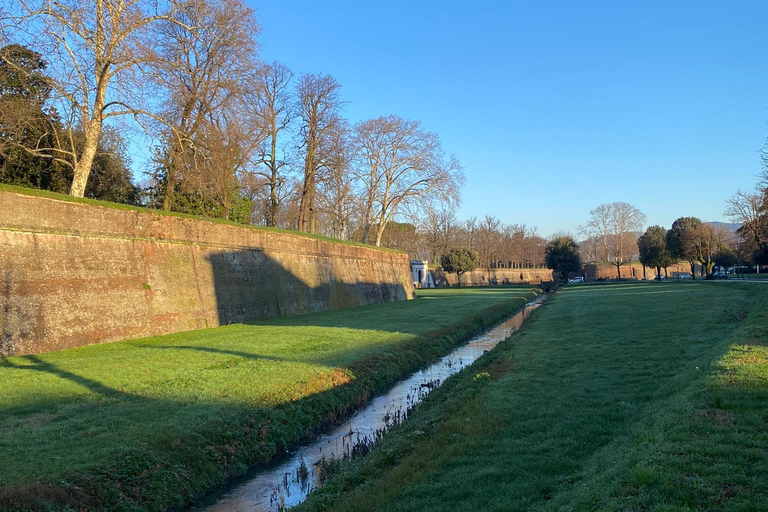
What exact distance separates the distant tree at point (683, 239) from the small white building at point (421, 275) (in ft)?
99.6

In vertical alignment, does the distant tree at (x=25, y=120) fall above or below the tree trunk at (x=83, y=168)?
above

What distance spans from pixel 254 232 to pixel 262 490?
16.5 metres

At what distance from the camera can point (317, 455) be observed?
732cm

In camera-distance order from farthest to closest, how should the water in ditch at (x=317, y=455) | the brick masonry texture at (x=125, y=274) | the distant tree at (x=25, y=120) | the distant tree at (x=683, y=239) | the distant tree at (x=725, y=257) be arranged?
the distant tree at (x=725, y=257), the distant tree at (x=683, y=239), the distant tree at (x=25, y=120), the brick masonry texture at (x=125, y=274), the water in ditch at (x=317, y=455)

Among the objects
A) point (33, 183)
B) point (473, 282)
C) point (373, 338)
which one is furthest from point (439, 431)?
point (473, 282)

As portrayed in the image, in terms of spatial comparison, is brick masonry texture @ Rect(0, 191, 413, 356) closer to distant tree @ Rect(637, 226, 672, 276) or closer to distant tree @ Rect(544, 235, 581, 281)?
distant tree @ Rect(544, 235, 581, 281)

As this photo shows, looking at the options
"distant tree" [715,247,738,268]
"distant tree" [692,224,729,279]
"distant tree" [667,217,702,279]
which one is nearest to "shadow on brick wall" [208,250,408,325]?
"distant tree" [692,224,729,279]

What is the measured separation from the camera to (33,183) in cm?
1931

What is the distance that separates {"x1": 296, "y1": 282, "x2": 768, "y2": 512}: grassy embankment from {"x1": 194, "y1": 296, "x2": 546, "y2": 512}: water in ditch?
0.59 meters

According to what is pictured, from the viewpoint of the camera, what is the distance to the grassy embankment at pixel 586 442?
12.9 ft

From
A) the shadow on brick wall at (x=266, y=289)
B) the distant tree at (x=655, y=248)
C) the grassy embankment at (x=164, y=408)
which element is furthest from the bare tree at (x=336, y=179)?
the distant tree at (x=655, y=248)

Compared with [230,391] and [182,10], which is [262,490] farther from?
[182,10]

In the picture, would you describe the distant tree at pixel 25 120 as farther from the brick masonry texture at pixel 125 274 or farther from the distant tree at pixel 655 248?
the distant tree at pixel 655 248

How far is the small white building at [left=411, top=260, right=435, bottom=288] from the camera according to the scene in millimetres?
69312
